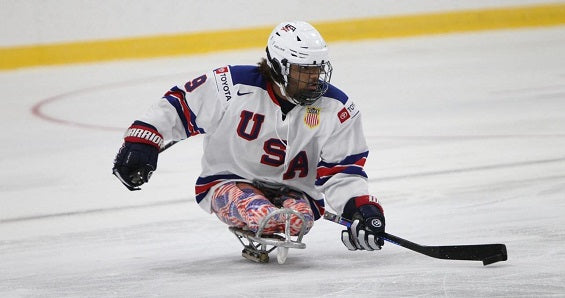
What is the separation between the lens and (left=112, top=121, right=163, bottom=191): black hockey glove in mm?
3885

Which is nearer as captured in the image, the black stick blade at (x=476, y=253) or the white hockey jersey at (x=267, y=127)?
the black stick blade at (x=476, y=253)

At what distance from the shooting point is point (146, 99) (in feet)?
28.8

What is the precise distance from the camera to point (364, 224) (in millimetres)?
3832

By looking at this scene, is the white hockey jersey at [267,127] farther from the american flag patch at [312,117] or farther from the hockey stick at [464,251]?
the hockey stick at [464,251]

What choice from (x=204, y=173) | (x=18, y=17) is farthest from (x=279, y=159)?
(x=18, y=17)

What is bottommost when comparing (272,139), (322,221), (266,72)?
(322,221)

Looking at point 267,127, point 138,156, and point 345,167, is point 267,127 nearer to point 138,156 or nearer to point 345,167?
point 345,167

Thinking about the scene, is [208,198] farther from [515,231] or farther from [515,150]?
[515,150]

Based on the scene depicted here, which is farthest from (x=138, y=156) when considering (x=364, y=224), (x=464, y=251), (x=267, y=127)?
(x=464, y=251)

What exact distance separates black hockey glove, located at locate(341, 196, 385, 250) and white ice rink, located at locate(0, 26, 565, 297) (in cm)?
10

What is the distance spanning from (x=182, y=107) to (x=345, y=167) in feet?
2.08

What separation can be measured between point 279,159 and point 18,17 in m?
6.44

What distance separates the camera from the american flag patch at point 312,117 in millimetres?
4039

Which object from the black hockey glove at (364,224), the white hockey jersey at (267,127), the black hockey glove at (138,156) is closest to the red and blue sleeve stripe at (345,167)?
the white hockey jersey at (267,127)
